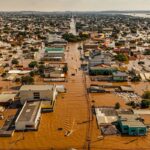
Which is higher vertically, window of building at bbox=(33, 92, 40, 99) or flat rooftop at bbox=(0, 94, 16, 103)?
window of building at bbox=(33, 92, 40, 99)

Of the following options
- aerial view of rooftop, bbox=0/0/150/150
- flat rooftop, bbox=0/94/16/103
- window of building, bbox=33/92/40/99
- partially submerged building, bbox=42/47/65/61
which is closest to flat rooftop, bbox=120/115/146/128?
aerial view of rooftop, bbox=0/0/150/150

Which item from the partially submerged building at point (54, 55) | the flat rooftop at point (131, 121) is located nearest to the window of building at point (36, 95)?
the flat rooftop at point (131, 121)

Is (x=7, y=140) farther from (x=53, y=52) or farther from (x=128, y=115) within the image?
(x=53, y=52)

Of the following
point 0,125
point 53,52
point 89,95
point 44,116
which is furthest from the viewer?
point 53,52

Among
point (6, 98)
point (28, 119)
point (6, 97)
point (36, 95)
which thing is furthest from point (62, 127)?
point (6, 97)

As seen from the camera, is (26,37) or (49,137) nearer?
(49,137)

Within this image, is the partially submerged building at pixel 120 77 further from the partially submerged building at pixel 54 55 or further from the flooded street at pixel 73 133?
the partially submerged building at pixel 54 55

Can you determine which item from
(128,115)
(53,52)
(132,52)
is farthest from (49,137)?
(132,52)

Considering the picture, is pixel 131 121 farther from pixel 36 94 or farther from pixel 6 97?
pixel 6 97

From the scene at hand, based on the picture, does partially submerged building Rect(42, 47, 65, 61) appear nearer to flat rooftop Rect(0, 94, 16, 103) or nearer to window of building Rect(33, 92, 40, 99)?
flat rooftop Rect(0, 94, 16, 103)
